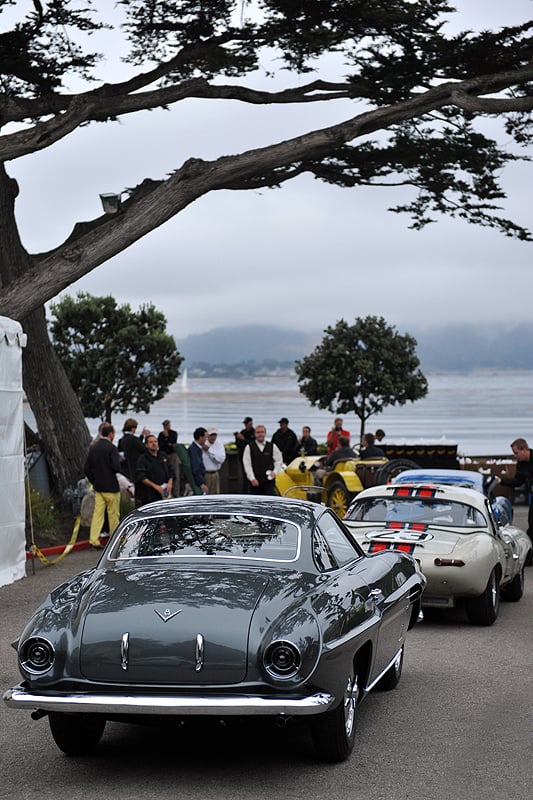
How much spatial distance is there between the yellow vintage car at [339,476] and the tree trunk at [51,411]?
405 cm

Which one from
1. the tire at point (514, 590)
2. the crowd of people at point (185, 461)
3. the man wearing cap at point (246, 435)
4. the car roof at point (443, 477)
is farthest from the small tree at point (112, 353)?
the tire at point (514, 590)

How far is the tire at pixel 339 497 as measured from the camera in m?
21.1

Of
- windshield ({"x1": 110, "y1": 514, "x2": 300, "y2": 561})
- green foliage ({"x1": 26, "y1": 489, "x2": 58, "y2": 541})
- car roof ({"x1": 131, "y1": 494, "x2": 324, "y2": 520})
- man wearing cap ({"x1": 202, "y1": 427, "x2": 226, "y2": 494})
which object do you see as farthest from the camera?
man wearing cap ({"x1": 202, "y1": 427, "x2": 226, "y2": 494})

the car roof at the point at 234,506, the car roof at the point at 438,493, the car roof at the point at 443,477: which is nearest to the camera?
the car roof at the point at 234,506

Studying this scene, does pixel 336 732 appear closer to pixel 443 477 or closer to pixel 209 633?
pixel 209 633

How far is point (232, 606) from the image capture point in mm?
6238

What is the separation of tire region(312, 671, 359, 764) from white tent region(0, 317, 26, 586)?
27.7 feet

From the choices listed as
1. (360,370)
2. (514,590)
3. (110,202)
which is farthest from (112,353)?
(514,590)

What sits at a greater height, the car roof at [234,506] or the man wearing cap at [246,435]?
the car roof at [234,506]

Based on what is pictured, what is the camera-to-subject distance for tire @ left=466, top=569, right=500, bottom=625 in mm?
11391

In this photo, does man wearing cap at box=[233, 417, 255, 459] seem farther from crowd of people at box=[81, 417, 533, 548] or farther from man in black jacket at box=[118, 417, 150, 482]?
man in black jacket at box=[118, 417, 150, 482]

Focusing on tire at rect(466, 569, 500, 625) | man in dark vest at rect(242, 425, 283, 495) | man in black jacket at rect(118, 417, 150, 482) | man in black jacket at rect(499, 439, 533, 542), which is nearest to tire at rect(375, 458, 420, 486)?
man in dark vest at rect(242, 425, 283, 495)

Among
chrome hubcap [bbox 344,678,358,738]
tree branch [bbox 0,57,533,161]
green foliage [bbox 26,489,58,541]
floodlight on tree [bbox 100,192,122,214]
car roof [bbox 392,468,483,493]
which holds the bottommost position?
green foliage [bbox 26,489,58,541]

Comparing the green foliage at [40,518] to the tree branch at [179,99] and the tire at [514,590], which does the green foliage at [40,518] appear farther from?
the tire at [514,590]
